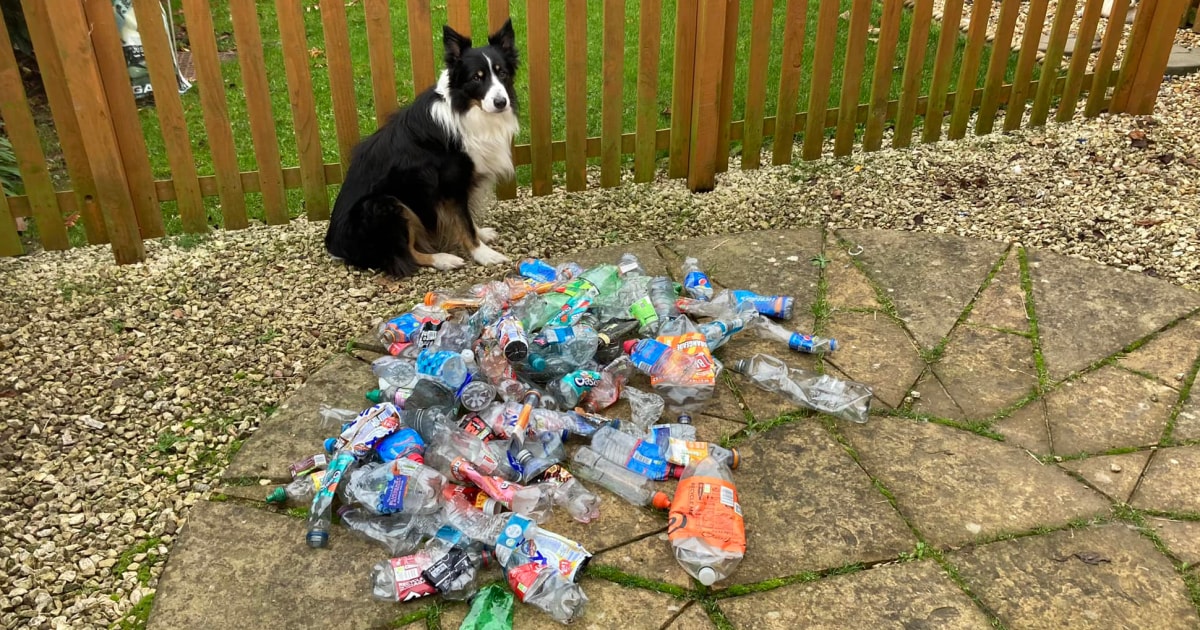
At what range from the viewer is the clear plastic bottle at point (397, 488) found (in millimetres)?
2488

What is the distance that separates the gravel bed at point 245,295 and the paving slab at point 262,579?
0.12 meters

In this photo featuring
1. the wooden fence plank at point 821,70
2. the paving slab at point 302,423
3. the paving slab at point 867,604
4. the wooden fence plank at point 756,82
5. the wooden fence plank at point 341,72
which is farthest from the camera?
the wooden fence plank at point 821,70

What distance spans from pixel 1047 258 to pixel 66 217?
5092 mm

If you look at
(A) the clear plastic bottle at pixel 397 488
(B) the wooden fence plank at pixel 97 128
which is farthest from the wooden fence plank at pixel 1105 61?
(B) the wooden fence plank at pixel 97 128

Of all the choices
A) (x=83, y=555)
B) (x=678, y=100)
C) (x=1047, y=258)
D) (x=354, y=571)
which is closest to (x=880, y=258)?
(x=1047, y=258)

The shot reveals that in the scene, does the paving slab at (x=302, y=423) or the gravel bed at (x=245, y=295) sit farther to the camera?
the paving slab at (x=302, y=423)

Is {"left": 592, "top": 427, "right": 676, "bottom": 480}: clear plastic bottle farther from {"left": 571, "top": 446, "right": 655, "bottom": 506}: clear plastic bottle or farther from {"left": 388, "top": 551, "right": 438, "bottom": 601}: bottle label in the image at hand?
{"left": 388, "top": 551, "right": 438, "bottom": 601}: bottle label

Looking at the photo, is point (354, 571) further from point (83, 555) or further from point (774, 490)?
point (774, 490)

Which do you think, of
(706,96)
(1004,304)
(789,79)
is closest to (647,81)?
(706,96)

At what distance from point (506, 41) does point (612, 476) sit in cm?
220

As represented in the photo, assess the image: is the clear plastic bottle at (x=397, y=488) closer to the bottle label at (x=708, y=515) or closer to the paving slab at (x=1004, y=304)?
the bottle label at (x=708, y=515)

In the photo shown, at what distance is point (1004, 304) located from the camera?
3.55 meters

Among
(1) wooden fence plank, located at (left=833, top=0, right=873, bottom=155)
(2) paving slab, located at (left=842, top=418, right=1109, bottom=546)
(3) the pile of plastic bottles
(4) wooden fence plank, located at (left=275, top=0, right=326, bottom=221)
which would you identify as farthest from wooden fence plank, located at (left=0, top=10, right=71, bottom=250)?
(1) wooden fence plank, located at (left=833, top=0, right=873, bottom=155)

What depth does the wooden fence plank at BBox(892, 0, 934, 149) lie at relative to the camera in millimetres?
4820
